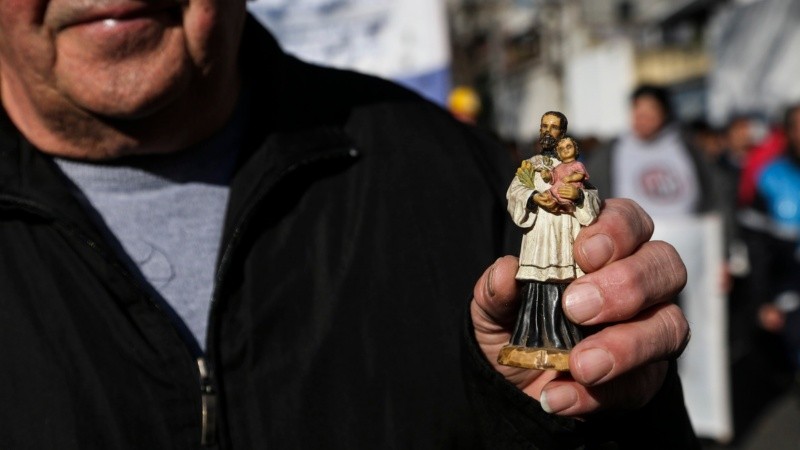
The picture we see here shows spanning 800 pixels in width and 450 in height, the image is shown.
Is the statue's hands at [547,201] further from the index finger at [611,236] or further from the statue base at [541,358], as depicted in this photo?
the statue base at [541,358]

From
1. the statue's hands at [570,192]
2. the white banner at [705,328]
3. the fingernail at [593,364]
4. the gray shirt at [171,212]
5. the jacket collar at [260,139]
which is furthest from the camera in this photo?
the white banner at [705,328]

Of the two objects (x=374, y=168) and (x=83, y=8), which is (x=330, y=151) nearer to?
(x=374, y=168)

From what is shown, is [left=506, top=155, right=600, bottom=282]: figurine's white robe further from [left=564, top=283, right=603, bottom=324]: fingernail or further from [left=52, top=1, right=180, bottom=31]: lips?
[left=52, top=1, right=180, bottom=31]: lips

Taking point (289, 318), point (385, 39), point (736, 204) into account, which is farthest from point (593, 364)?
point (736, 204)

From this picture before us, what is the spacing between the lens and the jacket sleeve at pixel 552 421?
5.54ft

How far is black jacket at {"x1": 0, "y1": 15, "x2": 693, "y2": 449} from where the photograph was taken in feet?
6.14

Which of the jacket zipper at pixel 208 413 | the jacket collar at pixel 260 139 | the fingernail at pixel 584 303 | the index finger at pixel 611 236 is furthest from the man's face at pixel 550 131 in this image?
the jacket zipper at pixel 208 413

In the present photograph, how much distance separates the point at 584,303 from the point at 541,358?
0.11 metres

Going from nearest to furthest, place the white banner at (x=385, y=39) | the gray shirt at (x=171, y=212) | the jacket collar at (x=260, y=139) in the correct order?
1. the jacket collar at (x=260, y=139)
2. the gray shirt at (x=171, y=212)
3. the white banner at (x=385, y=39)

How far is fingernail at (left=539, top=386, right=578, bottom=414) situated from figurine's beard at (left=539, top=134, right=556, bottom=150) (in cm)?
36

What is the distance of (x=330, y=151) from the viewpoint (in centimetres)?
219

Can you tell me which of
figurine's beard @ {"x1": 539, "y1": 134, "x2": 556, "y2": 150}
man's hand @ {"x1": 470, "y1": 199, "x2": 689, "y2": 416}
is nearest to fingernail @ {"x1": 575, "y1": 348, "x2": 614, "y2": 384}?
man's hand @ {"x1": 470, "y1": 199, "x2": 689, "y2": 416}

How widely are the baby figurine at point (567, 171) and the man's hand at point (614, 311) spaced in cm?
6

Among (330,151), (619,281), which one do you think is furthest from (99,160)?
(619,281)
